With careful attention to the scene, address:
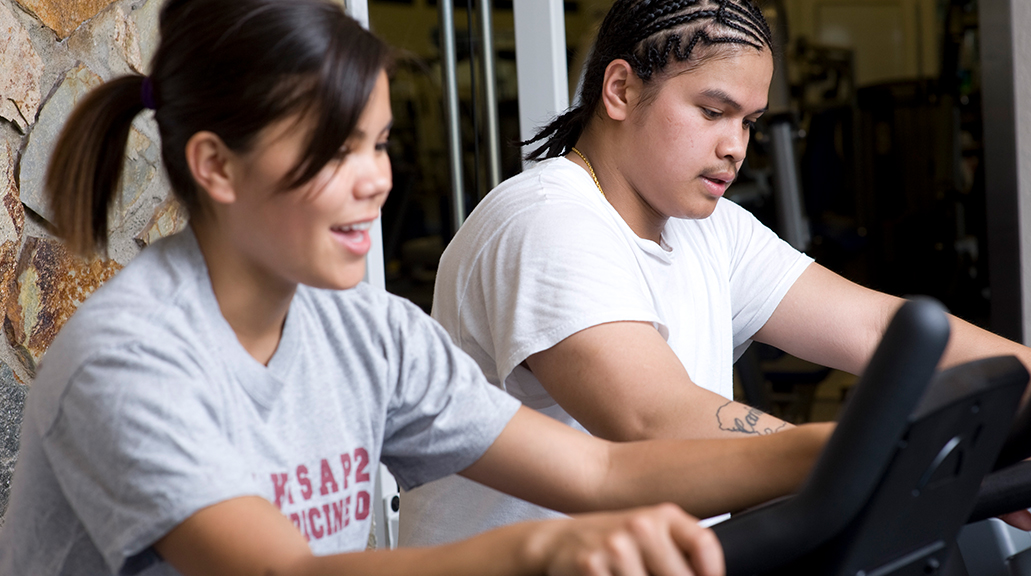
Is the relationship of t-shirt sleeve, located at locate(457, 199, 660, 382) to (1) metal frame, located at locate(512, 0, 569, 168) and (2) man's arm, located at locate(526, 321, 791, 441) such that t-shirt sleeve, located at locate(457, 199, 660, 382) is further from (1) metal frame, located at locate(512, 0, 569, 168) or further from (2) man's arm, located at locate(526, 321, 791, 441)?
(1) metal frame, located at locate(512, 0, 569, 168)

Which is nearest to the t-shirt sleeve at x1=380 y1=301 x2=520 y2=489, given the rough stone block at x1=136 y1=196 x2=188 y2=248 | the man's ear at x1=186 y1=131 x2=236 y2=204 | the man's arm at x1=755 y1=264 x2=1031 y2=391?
the man's ear at x1=186 y1=131 x2=236 y2=204

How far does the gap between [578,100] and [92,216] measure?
90 cm

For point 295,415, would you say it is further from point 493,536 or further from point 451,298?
point 451,298

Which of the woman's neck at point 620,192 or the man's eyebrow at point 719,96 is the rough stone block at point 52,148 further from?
the man's eyebrow at point 719,96

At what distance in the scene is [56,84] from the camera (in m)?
1.47

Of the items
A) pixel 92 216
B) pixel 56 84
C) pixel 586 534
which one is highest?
pixel 56 84

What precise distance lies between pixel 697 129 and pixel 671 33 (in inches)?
5.6

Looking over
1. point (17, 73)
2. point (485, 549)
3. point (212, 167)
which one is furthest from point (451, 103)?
point (485, 549)

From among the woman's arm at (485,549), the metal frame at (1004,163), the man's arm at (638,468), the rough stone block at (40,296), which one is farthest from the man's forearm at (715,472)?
the metal frame at (1004,163)

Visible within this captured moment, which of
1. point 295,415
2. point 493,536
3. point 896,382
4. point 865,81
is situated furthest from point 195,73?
point 865,81

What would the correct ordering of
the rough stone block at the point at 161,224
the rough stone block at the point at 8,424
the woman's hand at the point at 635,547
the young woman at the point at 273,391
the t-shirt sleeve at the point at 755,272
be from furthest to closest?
1. the rough stone block at the point at 161,224
2. the t-shirt sleeve at the point at 755,272
3. the rough stone block at the point at 8,424
4. the young woman at the point at 273,391
5. the woman's hand at the point at 635,547

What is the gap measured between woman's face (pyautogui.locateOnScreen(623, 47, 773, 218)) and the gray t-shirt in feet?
1.54

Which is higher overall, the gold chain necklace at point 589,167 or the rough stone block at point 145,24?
the rough stone block at point 145,24

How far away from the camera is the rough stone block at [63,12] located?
143cm
